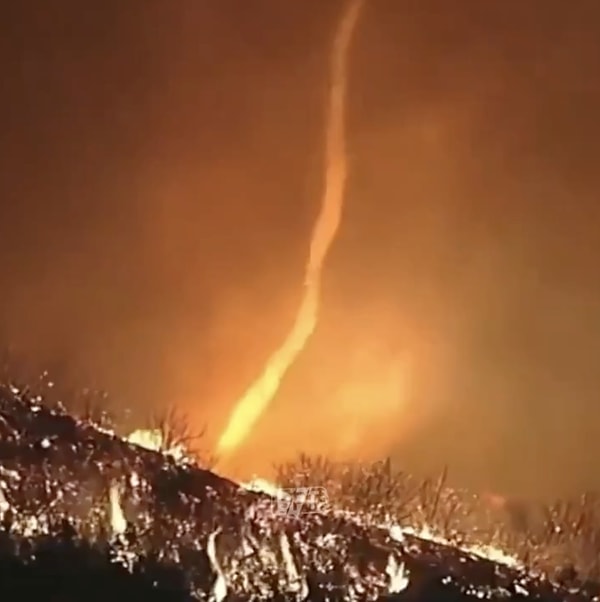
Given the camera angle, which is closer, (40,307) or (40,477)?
(40,477)

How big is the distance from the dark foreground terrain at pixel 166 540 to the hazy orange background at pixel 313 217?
13cm

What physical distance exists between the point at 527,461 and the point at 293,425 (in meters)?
0.22

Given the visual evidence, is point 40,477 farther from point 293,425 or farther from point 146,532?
point 293,425

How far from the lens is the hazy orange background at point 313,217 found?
1.32 meters

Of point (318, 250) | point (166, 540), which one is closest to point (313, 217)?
point (318, 250)

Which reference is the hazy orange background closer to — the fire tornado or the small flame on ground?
the fire tornado

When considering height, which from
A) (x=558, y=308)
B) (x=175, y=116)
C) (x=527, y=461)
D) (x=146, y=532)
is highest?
(x=175, y=116)

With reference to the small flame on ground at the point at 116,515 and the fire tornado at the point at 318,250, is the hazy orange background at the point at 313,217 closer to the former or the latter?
the fire tornado at the point at 318,250

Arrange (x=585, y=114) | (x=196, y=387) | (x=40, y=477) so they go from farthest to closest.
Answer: (x=585, y=114) → (x=196, y=387) → (x=40, y=477)

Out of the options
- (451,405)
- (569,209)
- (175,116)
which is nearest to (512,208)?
(569,209)

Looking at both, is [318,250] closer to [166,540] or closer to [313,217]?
[313,217]

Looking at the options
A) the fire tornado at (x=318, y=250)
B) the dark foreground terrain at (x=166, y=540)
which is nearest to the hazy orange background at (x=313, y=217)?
the fire tornado at (x=318, y=250)

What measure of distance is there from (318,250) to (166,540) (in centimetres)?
34

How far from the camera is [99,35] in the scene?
4.58ft
